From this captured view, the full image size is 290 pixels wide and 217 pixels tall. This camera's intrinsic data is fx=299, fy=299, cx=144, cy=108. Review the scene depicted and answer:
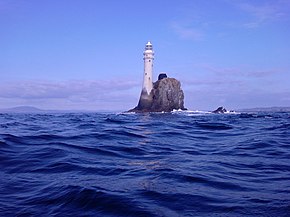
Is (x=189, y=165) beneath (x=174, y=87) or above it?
beneath

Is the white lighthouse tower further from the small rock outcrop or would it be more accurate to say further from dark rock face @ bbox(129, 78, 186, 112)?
the small rock outcrop

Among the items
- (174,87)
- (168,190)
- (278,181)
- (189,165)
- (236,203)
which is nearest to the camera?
(236,203)

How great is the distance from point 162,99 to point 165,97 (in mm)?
1419

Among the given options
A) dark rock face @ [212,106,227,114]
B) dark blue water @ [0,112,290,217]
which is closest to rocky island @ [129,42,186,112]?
dark rock face @ [212,106,227,114]

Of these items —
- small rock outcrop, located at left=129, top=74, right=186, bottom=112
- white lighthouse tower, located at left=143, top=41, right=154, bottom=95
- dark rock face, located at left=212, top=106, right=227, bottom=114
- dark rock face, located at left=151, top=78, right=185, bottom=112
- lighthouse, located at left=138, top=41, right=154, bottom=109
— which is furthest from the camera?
dark rock face, located at left=212, top=106, right=227, bottom=114

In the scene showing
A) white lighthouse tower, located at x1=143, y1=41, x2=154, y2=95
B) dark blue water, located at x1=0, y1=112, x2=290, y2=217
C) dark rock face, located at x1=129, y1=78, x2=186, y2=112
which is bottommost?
dark blue water, located at x1=0, y1=112, x2=290, y2=217

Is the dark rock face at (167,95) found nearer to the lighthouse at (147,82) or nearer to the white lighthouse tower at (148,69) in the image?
the lighthouse at (147,82)

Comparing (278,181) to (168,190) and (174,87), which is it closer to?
(168,190)

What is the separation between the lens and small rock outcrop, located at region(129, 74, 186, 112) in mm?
94750

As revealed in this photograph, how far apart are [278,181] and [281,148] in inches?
221

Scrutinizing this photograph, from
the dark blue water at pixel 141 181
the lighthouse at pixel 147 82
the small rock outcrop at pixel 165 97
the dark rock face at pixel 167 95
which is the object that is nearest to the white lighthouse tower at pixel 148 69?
the lighthouse at pixel 147 82

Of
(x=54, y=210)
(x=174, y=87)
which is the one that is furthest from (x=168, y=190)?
(x=174, y=87)

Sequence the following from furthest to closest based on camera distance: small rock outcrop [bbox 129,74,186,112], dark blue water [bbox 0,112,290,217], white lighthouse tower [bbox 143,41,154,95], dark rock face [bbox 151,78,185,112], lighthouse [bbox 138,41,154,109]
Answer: white lighthouse tower [bbox 143,41,154,95], lighthouse [bbox 138,41,154,109], dark rock face [bbox 151,78,185,112], small rock outcrop [bbox 129,74,186,112], dark blue water [bbox 0,112,290,217]

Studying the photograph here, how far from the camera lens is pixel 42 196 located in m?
6.12
